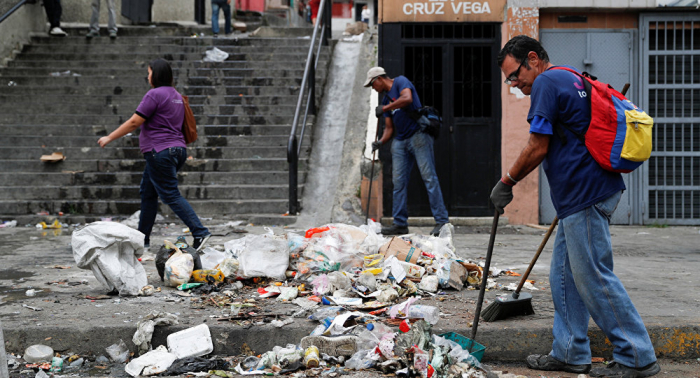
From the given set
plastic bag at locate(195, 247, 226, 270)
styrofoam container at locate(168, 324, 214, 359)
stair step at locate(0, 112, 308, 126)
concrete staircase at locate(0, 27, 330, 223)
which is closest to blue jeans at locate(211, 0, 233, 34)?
concrete staircase at locate(0, 27, 330, 223)

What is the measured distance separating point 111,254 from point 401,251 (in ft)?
7.25

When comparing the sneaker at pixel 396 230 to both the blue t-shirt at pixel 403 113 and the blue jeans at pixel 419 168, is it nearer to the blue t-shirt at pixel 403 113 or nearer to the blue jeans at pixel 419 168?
the blue jeans at pixel 419 168

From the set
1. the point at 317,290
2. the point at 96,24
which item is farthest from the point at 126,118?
the point at 317,290

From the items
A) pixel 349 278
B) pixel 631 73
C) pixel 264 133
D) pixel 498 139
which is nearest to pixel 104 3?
pixel 264 133

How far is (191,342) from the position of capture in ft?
11.6

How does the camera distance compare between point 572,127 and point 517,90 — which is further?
point 517,90

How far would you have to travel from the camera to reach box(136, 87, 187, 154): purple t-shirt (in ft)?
19.0

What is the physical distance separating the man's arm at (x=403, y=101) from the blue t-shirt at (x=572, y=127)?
158 inches

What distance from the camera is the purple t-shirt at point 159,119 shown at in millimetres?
5793

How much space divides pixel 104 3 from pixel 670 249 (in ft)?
44.5

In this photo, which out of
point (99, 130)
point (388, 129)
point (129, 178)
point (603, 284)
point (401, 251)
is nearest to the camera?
point (603, 284)

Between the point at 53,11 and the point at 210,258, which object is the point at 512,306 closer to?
the point at 210,258

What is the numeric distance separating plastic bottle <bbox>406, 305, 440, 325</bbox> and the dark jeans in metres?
12.2

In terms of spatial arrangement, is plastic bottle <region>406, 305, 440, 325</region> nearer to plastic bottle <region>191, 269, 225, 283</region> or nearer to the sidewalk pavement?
the sidewalk pavement
